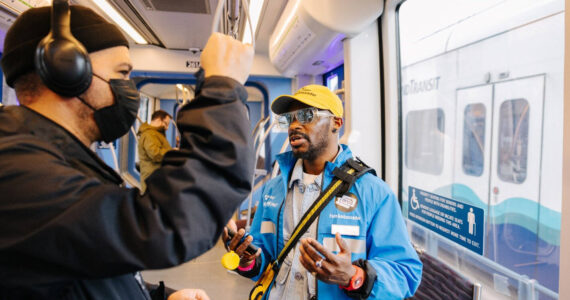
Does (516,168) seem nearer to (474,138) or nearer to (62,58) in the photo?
(474,138)

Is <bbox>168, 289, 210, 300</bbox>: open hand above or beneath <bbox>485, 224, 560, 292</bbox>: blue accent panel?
above

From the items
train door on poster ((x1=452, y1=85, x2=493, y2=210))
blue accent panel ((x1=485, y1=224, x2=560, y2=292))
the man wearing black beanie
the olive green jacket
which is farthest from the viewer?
the olive green jacket

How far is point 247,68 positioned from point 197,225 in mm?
379

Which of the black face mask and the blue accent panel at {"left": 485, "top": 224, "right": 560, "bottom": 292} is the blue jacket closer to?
the blue accent panel at {"left": 485, "top": 224, "right": 560, "bottom": 292}

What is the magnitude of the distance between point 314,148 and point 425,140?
1.22 metres

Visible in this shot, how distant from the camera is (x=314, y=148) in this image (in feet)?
5.76

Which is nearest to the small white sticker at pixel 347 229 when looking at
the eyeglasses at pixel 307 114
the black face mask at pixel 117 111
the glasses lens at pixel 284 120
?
the eyeglasses at pixel 307 114

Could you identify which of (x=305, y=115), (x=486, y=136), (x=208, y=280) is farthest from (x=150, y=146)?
(x=486, y=136)

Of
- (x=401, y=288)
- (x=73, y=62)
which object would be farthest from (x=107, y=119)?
(x=401, y=288)

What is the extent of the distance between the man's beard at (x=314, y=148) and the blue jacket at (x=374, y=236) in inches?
5.3

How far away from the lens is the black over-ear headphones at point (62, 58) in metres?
0.64

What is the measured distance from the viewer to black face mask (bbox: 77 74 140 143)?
779 millimetres

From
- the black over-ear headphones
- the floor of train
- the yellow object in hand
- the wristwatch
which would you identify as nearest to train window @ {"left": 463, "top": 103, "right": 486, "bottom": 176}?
the wristwatch

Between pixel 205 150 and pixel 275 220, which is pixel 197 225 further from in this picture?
pixel 275 220
